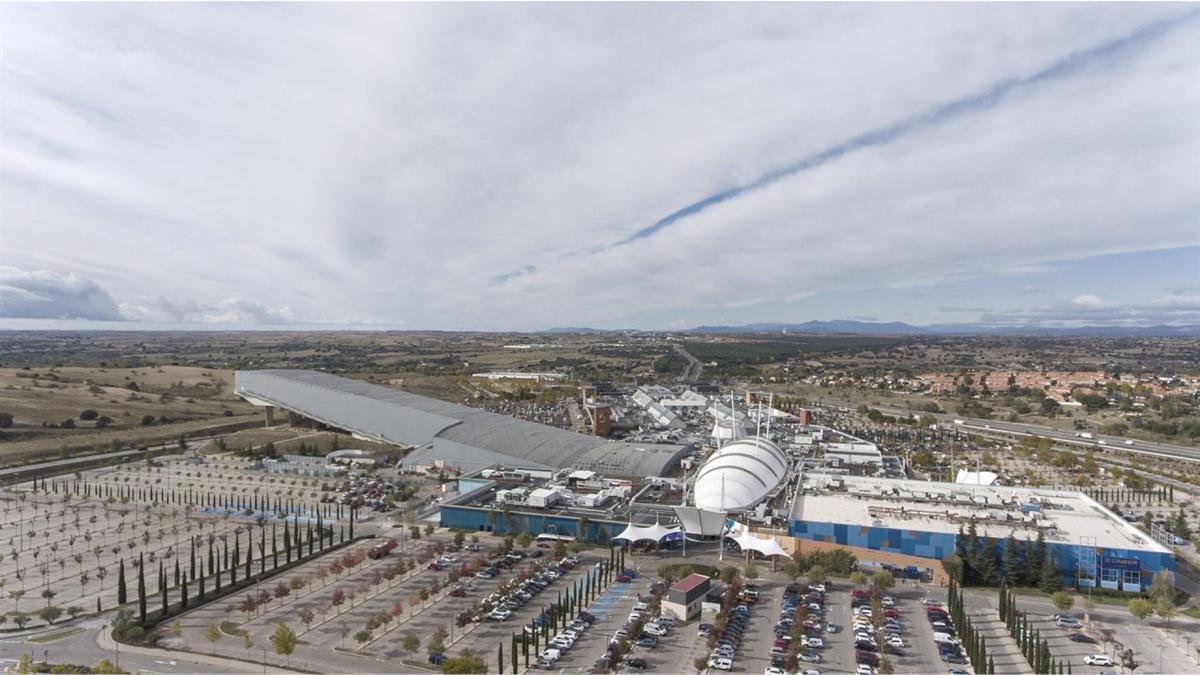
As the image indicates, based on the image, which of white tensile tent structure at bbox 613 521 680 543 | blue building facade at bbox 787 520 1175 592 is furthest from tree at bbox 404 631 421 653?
blue building facade at bbox 787 520 1175 592

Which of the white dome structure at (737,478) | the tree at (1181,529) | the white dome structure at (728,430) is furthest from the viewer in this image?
the white dome structure at (728,430)

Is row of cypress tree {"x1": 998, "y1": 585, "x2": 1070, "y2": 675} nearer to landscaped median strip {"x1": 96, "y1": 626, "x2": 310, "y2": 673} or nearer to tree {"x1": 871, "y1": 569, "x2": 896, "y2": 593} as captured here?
tree {"x1": 871, "y1": 569, "x2": 896, "y2": 593}

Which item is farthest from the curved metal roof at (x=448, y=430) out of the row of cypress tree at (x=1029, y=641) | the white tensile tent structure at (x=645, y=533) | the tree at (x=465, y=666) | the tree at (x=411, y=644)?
the tree at (x=465, y=666)

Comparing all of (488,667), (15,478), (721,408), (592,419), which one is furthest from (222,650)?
(721,408)

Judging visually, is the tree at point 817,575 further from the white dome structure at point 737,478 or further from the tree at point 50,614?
the tree at point 50,614

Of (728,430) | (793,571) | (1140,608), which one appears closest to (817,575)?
(793,571)

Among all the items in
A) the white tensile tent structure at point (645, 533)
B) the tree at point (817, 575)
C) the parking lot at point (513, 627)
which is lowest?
the parking lot at point (513, 627)

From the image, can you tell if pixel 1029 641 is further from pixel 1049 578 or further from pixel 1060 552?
pixel 1060 552
